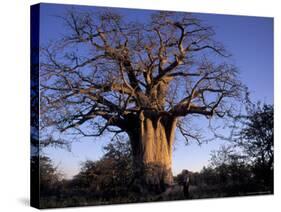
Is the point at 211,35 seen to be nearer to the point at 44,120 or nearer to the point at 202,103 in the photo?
the point at 202,103

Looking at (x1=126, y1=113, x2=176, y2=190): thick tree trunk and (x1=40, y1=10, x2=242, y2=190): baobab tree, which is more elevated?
(x1=40, y1=10, x2=242, y2=190): baobab tree

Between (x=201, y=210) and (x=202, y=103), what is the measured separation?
5.94 feet

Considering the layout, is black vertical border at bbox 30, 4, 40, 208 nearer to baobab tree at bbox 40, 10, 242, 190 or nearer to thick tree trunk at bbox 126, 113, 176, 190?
baobab tree at bbox 40, 10, 242, 190

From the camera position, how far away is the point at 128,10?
13.0m

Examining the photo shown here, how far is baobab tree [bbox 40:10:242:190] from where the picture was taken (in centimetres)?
1248

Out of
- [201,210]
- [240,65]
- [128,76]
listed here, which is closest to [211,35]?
[240,65]

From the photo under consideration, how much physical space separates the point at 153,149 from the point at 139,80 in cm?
108

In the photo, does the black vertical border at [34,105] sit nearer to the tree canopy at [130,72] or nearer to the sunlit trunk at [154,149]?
the tree canopy at [130,72]

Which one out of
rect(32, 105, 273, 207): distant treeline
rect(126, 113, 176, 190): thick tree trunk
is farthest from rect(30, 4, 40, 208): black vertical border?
rect(126, 113, 176, 190): thick tree trunk

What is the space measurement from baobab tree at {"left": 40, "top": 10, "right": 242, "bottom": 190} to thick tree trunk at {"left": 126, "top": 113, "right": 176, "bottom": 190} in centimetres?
2

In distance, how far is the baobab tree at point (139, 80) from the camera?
12484 mm

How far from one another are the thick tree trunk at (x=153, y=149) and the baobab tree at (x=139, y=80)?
2 cm

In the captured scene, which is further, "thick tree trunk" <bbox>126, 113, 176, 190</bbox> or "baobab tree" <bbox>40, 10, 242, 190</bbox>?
"thick tree trunk" <bbox>126, 113, 176, 190</bbox>

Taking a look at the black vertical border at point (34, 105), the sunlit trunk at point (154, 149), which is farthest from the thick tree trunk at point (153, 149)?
the black vertical border at point (34, 105)
